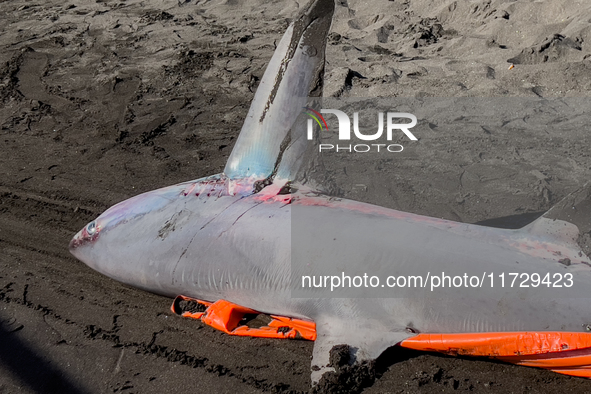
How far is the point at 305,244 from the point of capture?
3.24 metres

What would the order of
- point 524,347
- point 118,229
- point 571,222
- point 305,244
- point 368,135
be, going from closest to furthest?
1. point 524,347
2. point 571,222
3. point 305,244
4. point 118,229
5. point 368,135

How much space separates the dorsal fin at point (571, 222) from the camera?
301cm

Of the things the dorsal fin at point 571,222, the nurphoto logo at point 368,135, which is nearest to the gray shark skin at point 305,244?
the dorsal fin at point 571,222

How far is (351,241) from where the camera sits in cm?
316

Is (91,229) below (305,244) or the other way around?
the other way around

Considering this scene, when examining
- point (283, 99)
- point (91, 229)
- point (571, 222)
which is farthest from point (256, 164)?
point (571, 222)

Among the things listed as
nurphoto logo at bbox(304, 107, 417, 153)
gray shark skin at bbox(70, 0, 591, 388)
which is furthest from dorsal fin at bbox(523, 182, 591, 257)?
nurphoto logo at bbox(304, 107, 417, 153)

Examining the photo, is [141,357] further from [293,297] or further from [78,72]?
[78,72]

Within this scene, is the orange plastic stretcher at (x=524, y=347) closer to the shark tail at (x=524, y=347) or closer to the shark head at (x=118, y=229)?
the shark tail at (x=524, y=347)

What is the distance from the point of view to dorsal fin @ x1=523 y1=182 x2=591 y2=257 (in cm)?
301

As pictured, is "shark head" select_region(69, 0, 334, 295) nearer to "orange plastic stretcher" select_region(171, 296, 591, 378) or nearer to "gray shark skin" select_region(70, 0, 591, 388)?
"gray shark skin" select_region(70, 0, 591, 388)

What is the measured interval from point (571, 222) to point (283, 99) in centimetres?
200

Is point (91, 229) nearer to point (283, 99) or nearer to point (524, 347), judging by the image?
Answer: point (283, 99)

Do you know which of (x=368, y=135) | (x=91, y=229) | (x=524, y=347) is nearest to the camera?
(x=524, y=347)
